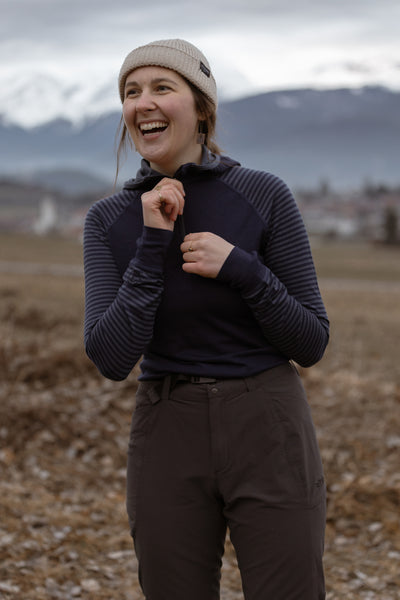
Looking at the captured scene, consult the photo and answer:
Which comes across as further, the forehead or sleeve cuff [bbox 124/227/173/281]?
the forehead

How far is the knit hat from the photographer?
2.21 m

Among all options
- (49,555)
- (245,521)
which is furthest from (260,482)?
(49,555)

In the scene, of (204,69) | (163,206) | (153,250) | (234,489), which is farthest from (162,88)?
(234,489)

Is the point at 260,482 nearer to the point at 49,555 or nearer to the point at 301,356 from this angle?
the point at 301,356

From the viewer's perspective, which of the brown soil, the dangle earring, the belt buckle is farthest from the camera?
the brown soil

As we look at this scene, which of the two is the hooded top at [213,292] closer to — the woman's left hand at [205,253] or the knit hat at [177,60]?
the woman's left hand at [205,253]

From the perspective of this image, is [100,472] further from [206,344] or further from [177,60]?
[177,60]

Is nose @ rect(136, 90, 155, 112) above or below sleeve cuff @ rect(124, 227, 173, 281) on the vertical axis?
above

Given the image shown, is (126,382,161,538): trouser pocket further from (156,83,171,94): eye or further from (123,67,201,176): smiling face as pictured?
(156,83,171,94): eye

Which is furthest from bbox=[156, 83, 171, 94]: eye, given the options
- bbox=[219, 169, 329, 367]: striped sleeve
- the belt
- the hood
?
the belt

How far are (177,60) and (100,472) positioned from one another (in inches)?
212

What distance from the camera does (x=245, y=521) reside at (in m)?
2.16

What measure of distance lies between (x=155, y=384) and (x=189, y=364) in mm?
162

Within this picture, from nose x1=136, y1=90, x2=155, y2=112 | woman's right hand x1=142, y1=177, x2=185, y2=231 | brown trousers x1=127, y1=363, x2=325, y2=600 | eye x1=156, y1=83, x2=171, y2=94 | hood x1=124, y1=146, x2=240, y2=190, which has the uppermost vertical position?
eye x1=156, y1=83, x2=171, y2=94
